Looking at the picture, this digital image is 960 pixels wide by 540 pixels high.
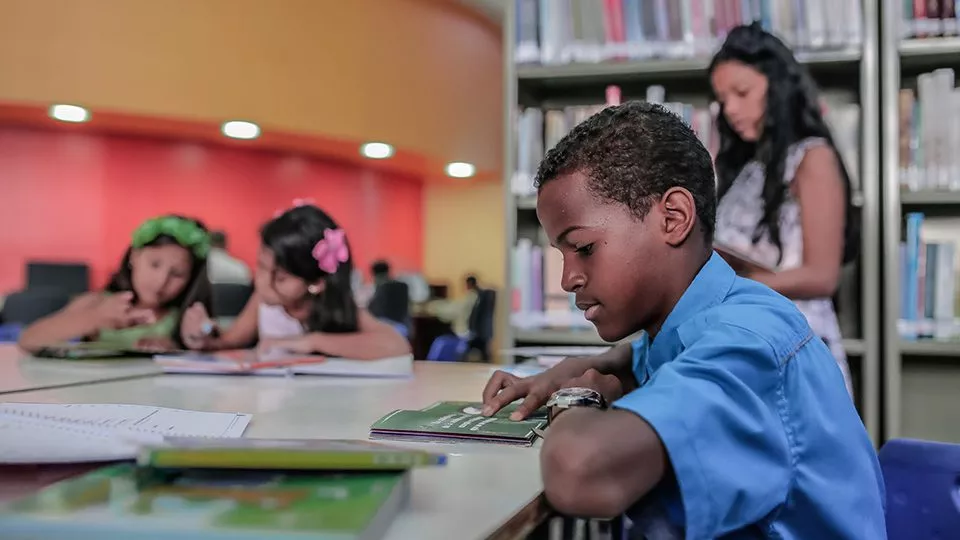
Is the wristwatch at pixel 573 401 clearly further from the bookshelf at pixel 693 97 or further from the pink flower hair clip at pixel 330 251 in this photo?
the bookshelf at pixel 693 97

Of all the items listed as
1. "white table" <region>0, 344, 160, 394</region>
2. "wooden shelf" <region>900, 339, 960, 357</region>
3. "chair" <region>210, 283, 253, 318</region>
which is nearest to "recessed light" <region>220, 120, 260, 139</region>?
"chair" <region>210, 283, 253, 318</region>

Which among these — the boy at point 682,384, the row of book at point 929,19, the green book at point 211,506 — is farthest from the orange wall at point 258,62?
the green book at point 211,506

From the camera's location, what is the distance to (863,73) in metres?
2.37

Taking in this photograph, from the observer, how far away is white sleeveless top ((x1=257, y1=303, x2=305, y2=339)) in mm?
2387

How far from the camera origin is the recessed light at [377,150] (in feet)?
21.4

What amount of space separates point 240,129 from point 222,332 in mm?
3790

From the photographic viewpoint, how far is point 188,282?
2305mm

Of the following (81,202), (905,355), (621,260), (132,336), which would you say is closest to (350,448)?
(621,260)

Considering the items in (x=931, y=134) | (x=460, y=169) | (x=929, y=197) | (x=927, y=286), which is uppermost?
(x=460, y=169)

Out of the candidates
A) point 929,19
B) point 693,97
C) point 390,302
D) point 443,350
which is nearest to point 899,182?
point 929,19

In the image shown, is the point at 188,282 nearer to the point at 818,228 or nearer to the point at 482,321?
the point at 818,228

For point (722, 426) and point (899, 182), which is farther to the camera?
point (899, 182)

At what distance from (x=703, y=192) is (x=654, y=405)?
34 cm

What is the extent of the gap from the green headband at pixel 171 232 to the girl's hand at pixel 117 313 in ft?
0.63
